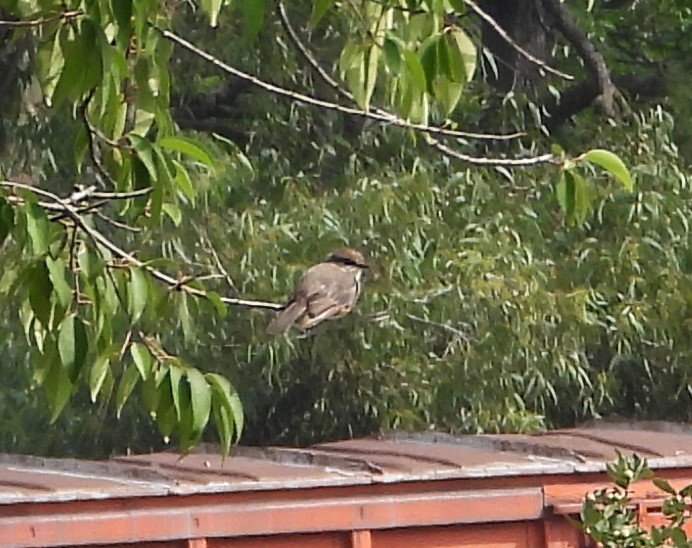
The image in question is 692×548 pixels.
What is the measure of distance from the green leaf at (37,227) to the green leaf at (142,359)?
11 centimetres

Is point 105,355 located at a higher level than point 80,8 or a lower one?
lower

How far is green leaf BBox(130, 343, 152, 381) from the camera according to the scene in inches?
51.9

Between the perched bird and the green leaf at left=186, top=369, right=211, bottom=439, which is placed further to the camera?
the perched bird

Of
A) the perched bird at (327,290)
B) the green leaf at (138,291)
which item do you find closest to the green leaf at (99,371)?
the green leaf at (138,291)

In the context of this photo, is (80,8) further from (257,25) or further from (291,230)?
(291,230)

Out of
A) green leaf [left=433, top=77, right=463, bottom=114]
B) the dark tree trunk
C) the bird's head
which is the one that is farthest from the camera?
the dark tree trunk

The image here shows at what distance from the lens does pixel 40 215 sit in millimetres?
1321

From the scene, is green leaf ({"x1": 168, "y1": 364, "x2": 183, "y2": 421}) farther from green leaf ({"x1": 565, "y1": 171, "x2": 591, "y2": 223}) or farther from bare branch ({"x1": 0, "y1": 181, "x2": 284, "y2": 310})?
green leaf ({"x1": 565, "y1": 171, "x2": 591, "y2": 223})

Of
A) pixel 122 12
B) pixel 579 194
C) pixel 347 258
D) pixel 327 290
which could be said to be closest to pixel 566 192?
pixel 579 194

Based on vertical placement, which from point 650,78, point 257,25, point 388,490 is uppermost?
point 650,78

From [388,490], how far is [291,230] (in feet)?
3.36

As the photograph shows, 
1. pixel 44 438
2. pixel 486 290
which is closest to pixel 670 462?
pixel 486 290

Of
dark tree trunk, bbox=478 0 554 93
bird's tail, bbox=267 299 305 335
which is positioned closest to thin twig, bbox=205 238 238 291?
bird's tail, bbox=267 299 305 335

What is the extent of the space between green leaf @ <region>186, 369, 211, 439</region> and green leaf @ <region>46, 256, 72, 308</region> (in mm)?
→ 112
